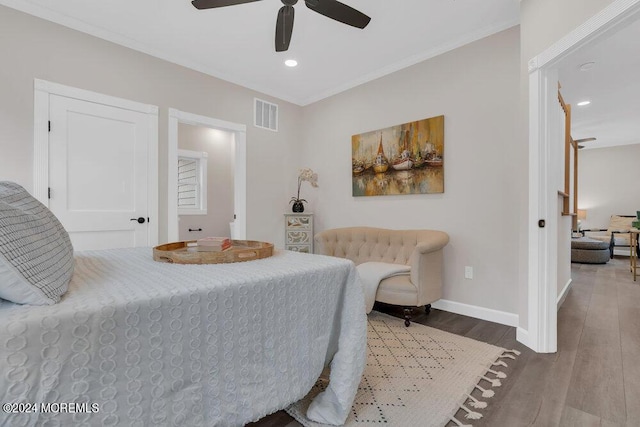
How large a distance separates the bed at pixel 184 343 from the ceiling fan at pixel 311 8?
1.71 metres

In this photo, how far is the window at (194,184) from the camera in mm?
5336

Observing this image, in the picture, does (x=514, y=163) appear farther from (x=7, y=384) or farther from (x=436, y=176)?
(x=7, y=384)

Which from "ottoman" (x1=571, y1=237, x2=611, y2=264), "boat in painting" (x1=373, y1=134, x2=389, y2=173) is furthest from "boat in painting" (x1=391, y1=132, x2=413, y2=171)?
"ottoman" (x1=571, y1=237, x2=611, y2=264)

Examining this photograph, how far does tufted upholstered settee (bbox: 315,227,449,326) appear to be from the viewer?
268cm

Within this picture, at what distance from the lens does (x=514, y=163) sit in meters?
2.65

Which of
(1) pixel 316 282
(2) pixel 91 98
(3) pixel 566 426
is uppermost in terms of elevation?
(2) pixel 91 98

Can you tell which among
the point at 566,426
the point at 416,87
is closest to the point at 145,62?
the point at 416,87

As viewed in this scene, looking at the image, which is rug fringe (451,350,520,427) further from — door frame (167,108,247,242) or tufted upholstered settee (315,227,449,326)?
door frame (167,108,247,242)

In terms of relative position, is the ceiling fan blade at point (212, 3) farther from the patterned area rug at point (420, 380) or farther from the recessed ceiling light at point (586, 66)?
the recessed ceiling light at point (586, 66)

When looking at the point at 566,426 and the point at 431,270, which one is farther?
the point at 431,270

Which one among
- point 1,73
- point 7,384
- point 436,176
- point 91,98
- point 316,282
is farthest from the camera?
point 436,176

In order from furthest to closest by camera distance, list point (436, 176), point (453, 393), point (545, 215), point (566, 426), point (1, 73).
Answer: point (436, 176) < point (1, 73) < point (545, 215) < point (453, 393) < point (566, 426)

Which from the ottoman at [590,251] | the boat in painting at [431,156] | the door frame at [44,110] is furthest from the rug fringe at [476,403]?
the ottoman at [590,251]

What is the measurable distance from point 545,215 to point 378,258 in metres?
1.60
